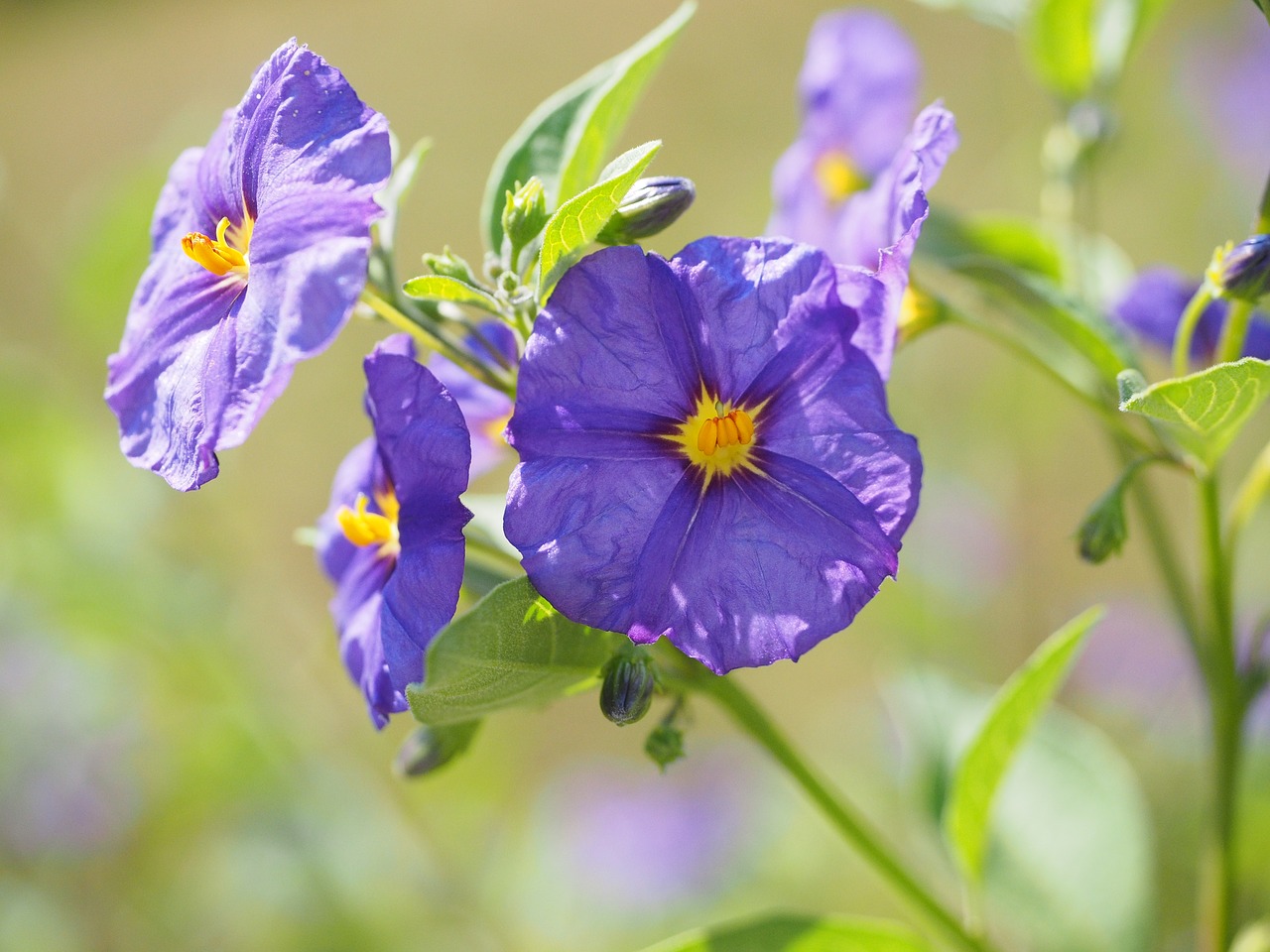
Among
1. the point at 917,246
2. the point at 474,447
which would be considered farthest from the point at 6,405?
the point at 917,246

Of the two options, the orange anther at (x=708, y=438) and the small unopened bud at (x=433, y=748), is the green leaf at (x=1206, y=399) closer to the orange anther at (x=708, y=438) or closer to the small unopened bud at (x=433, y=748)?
the orange anther at (x=708, y=438)

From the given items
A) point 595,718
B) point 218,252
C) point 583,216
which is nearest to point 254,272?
point 218,252

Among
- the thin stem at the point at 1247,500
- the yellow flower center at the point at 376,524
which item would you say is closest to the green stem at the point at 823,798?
the yellow flower center at the point at 376,524

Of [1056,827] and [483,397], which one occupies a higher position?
[483,397]

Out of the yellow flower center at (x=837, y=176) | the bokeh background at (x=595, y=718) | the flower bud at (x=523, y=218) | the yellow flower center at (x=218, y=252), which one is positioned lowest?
the bokeh background at (x=595, y=718)

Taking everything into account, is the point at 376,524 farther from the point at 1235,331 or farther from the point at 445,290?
the point at 1235,331

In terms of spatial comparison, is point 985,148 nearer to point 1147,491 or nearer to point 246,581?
point 246,581
